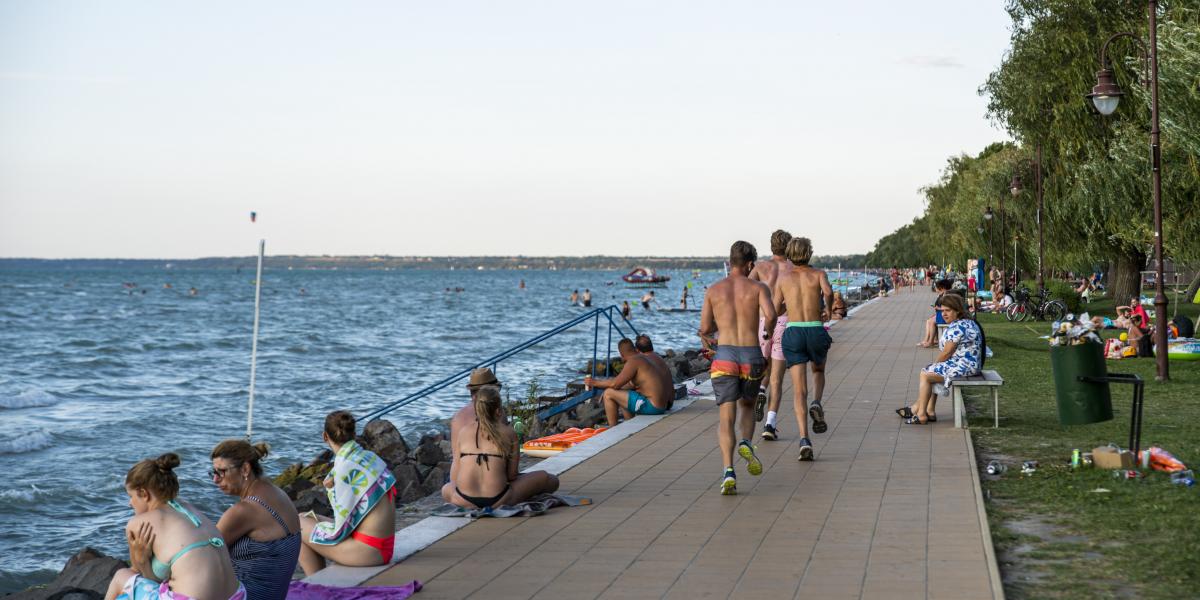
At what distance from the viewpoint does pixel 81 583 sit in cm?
929

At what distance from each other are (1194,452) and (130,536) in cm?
876

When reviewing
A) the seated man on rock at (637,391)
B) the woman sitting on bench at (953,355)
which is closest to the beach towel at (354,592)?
the woman sitting on bench at (953,355)

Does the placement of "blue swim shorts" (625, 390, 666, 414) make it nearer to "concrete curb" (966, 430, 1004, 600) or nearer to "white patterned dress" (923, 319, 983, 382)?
"white patterned dress" (923, 319, 983, 382)

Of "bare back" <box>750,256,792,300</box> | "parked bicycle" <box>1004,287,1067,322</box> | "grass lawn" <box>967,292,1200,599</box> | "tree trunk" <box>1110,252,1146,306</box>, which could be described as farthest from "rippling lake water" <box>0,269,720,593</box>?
"tree trunk" <box>1110,252,1146,306</box>

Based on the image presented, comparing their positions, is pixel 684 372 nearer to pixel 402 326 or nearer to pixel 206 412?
pixel 206 412

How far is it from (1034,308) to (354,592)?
30.2m

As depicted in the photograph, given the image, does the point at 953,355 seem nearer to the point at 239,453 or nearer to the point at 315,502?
the point at 315,502

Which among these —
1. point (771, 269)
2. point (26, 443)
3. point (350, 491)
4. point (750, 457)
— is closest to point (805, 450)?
point (750, 457)

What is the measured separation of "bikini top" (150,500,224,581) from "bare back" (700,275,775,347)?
4.91m

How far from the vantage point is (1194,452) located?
10.5m

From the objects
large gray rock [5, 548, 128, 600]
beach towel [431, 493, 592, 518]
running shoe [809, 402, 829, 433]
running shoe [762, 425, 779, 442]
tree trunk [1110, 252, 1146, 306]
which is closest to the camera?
beach towel [431, 493, 592, 518]

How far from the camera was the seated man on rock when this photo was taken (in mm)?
14445

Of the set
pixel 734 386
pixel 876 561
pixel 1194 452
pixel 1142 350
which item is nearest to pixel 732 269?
pixel 734 386

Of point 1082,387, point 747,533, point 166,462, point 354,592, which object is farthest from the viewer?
point 1082,387
